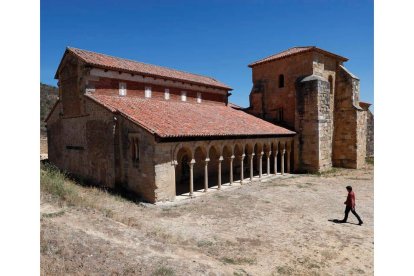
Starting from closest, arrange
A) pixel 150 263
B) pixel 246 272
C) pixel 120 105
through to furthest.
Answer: pixel 150 263 < pixel 246 272 < pixel 120 105

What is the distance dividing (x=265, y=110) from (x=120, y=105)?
14.7 meters

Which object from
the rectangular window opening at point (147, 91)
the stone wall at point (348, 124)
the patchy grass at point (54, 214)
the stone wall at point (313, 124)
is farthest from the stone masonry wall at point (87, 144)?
the stone wall at point (348, 124)

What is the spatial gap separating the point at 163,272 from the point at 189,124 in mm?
10511

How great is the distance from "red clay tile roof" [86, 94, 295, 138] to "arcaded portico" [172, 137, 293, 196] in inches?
24.2

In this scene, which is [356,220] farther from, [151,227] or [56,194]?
[56,194]

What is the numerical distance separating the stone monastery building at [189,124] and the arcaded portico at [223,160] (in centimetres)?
7

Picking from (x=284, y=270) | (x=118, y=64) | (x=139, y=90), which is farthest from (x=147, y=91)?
(x=284, y=270)

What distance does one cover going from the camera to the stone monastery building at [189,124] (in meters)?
13.9

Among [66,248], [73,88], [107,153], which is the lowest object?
[66,248]

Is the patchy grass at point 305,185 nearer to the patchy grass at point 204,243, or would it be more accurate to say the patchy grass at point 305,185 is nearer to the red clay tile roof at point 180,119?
the red clay tile roof at point 180,119

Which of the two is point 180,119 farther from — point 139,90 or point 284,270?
point 284,270

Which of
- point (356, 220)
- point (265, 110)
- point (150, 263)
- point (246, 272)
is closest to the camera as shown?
point (150, 263)

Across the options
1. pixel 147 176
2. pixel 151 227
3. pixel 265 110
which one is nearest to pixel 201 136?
pixel 147 176

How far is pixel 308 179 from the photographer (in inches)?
787
